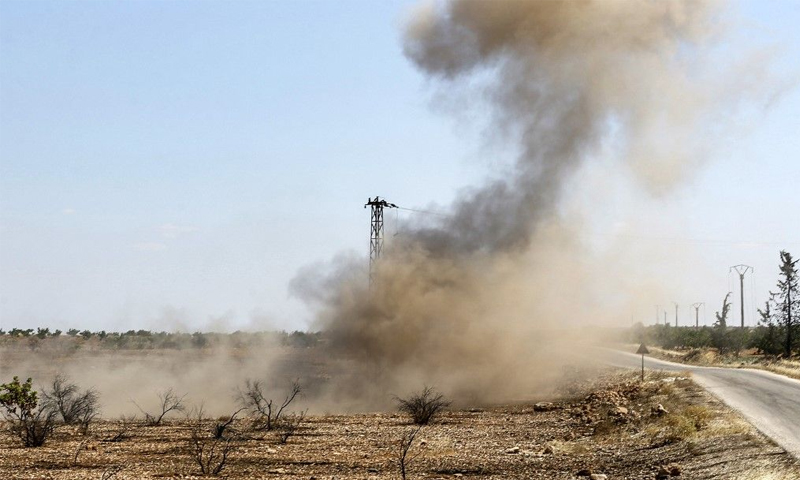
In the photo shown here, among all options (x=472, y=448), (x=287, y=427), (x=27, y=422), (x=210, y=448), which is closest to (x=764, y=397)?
(x=472, y=448)

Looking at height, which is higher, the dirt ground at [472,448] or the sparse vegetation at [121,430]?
the dirt ground at [472,448]

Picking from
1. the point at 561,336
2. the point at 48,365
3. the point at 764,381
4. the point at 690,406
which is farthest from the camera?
the point at 48,365

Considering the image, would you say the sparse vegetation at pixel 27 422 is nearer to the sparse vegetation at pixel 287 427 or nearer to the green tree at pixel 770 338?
the sparse vegetation at pixel 287 427

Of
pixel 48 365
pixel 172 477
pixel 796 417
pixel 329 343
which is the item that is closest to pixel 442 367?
pixel 329 343

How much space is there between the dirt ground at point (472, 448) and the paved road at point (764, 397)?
63cm

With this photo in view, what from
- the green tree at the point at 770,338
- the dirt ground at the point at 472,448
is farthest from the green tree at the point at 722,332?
the dirt ground at the point at 472,448

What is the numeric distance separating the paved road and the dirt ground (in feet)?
2.08

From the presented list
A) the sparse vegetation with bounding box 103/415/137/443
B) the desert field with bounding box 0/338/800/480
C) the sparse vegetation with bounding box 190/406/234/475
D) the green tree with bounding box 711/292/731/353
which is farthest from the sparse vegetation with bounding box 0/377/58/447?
the green tree with bounding box 711/292/731/353

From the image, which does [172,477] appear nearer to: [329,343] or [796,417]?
[796,417]

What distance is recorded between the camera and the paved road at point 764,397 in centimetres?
2465

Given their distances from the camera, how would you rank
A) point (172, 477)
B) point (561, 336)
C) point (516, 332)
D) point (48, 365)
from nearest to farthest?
point (172, 477) → point (516, 332) → point (561, 336) → point (48, 365)

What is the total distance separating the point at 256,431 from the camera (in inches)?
1374

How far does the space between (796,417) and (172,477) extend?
60.3 feet

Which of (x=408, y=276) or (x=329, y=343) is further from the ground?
(x=408, y=276)
